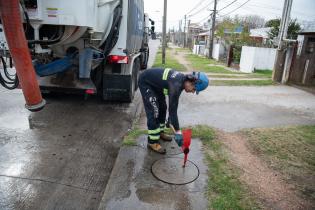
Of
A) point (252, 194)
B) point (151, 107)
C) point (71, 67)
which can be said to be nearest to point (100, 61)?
point (71, 67)

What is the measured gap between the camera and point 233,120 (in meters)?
5.70

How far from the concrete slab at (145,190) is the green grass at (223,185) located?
94mm

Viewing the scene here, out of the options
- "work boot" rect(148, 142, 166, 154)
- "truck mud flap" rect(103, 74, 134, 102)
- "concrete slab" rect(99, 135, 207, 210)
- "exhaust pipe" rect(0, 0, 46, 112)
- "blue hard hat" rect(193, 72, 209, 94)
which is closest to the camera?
"exhaust pipe" rect(0, 0, 46, 112)

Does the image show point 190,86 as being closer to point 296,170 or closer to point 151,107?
point 151,107

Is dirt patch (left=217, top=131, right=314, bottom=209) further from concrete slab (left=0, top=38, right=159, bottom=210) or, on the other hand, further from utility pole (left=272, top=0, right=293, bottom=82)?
utility pole (left=272, top=0, right=293, bottom=82)

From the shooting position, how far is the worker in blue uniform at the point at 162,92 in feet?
11.1

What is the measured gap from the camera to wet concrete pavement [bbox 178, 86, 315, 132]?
561cm

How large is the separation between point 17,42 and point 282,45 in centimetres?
1058

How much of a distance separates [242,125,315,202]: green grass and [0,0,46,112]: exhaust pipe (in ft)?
10.4

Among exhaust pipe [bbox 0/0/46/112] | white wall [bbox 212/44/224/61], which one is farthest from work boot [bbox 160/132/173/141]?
white wall [bbox 212/44/224/61]

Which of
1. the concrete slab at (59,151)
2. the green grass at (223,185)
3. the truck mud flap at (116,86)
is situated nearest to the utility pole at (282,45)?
the concrete slab at (59,151)

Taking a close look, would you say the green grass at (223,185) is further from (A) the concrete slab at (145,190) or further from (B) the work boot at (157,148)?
(B) the work boot at (157,148)

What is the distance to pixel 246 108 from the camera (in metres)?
6.71

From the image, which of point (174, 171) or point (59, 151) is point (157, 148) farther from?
point (59, 151)
